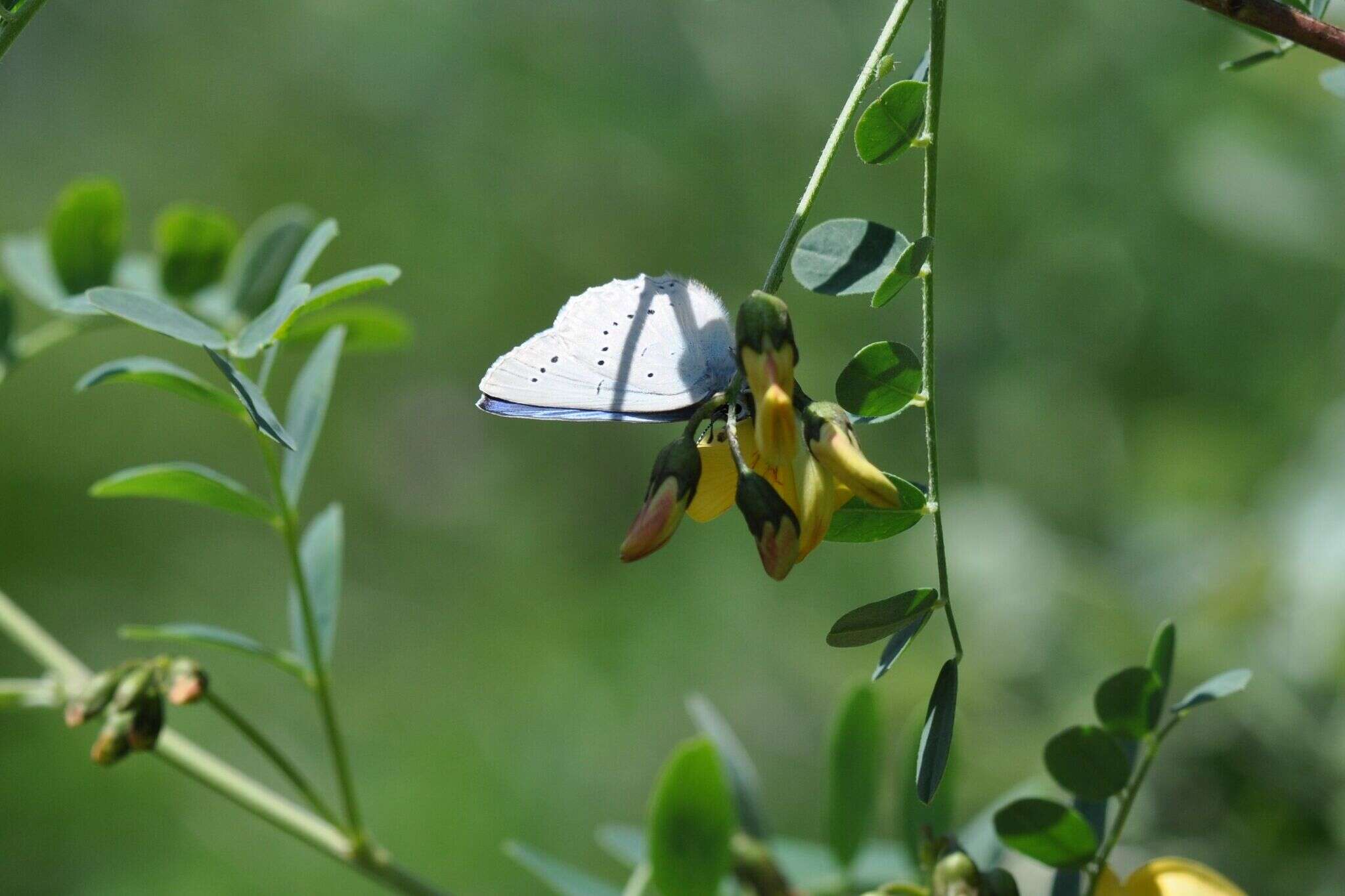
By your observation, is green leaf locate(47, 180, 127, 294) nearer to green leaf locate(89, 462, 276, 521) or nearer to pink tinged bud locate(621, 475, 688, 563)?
green leaf locate(89, 462, 276, 521)

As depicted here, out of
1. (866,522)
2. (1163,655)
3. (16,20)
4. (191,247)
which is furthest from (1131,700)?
(191,247)

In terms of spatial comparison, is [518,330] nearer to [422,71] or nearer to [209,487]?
[422,71]

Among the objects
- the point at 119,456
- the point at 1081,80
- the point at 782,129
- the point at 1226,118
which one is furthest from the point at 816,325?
the point at 119,456

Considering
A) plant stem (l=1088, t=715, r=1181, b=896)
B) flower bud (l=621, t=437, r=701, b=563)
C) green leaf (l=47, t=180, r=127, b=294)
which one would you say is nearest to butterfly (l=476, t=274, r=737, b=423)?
flower bud (l=621, t=437, r=701, b=563)

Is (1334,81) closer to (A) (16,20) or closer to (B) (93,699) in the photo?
(A) (16,20)

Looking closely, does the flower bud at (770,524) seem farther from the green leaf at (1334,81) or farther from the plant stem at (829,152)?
the green leaf at (1334,81)

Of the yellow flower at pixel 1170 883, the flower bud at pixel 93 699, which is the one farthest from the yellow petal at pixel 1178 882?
the flower bud at pixel 93 699
